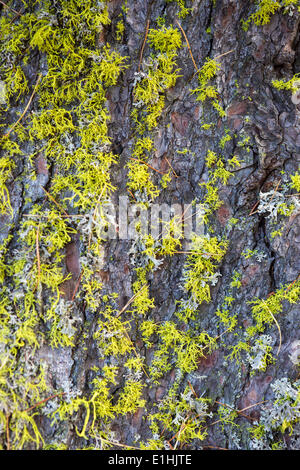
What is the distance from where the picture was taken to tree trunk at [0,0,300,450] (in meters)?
1.90

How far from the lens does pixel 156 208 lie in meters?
2.02

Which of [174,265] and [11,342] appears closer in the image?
[11,342]

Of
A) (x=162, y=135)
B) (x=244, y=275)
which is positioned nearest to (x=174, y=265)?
(x=244, y=275)

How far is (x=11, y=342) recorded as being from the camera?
5.99 feet

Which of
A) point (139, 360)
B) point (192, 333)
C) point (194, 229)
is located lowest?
point (139, 360)

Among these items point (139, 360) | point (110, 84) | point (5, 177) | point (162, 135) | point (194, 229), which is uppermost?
point (110, 84)

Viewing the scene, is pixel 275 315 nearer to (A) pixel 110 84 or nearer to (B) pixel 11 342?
(B) pixel 11 342

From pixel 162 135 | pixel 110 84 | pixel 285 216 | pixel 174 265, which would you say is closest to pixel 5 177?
pixel 110 84

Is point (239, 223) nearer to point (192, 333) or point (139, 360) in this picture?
point (192, 333)

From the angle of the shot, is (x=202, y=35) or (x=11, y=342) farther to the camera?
(x=202, y=35)

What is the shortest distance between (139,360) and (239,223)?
102cm

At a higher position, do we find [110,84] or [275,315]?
[110,84]

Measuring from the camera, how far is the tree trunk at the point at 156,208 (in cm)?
190

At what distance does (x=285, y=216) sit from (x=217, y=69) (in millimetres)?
970
